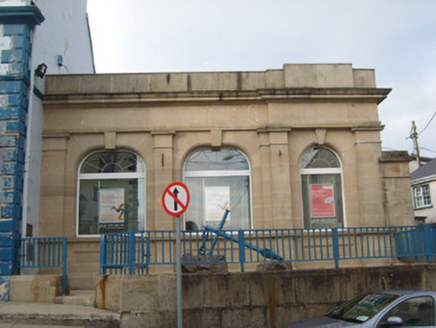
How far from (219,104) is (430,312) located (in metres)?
8.54

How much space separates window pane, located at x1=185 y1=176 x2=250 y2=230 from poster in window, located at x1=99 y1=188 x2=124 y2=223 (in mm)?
1870

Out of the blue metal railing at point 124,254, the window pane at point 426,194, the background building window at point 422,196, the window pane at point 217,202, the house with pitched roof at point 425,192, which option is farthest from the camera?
the background building window at point 422,196

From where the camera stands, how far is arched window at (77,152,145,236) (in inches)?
552

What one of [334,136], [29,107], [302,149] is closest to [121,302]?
[29,107]

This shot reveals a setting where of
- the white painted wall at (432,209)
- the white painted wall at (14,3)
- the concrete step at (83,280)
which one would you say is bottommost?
the concrete step at (83,280)

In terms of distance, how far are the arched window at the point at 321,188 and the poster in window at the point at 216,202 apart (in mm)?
2246

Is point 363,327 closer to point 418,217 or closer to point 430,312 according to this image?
point 430,312

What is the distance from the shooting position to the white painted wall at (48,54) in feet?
42.9

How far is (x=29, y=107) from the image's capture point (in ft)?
43.0

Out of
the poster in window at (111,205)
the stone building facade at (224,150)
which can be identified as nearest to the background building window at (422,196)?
the stone building facade at (224,150)

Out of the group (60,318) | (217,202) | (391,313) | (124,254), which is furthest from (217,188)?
(391,313)

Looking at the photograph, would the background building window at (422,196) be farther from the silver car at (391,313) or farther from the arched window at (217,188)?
the silver car at (391,313)

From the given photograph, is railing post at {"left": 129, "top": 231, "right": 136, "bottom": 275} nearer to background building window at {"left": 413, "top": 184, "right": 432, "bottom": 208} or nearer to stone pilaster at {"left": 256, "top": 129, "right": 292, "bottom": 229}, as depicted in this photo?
stone pilaster at {"left": 256, "top": 129, "right": 292, "bottom": 229}

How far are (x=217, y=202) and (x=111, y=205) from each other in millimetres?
2985
